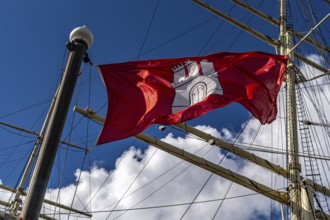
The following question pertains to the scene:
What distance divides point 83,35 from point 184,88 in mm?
4472

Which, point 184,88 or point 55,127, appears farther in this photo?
point 184,88

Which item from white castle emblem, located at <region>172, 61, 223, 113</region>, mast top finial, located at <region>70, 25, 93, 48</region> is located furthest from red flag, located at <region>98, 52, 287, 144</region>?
mast top finial, located at <region>70, 25, 93, 48</region>

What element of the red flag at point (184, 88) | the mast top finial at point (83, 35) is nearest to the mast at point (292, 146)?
the red flag at point (184, 88)

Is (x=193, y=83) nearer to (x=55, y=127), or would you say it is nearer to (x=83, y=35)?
(x=83, y=35)

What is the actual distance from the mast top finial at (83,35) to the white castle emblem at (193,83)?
3.94 metres

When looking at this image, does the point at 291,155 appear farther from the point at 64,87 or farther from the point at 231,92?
the point at 64,87

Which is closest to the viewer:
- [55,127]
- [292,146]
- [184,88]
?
[55,127]

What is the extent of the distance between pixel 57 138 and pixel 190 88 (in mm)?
5090

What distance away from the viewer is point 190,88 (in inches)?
313

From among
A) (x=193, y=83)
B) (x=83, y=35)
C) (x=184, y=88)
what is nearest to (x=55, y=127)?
(x=83, y=35)

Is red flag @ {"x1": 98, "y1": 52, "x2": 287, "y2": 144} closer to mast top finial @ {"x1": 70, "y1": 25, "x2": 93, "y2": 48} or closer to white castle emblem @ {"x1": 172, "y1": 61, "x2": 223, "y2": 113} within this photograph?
white castle emblem @ {"x1": 172, "y1": 61, "x2": 223, "y2": 113}

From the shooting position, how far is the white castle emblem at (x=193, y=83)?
768 cm

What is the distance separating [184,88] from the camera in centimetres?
792

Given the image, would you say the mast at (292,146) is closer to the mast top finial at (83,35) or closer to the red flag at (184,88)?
the red flag at (184,88)
